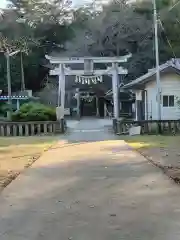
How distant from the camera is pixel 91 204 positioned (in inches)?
291

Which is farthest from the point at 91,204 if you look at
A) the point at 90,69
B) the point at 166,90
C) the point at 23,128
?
the point at 90,69

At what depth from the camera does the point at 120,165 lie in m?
12.1

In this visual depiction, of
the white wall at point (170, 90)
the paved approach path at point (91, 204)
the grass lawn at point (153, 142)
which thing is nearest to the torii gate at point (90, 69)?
the white wall at point (170, 90)

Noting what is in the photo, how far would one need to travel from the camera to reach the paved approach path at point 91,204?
5.77 metres

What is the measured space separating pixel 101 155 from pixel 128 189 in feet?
19.7

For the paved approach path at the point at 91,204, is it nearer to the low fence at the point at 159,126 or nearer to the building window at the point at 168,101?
the low fence at the point at 159,126

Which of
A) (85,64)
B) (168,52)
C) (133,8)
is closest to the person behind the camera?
(85,64)

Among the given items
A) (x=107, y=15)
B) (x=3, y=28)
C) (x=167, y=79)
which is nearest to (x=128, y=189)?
(x=167, y=79)

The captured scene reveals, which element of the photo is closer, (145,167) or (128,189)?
(128,189)

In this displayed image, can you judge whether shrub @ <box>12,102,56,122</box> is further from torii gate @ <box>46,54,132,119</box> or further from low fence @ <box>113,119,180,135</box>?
low fence @ <box>113,119,180,135</box>

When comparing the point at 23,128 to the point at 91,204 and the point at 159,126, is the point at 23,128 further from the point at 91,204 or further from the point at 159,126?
the point at 91,204

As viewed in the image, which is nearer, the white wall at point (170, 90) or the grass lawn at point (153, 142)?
the grass lawn at point (153, 142)

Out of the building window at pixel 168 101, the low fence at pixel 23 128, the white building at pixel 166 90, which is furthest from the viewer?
the building window at pixel 168 101

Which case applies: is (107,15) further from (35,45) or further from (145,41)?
(35,45)
